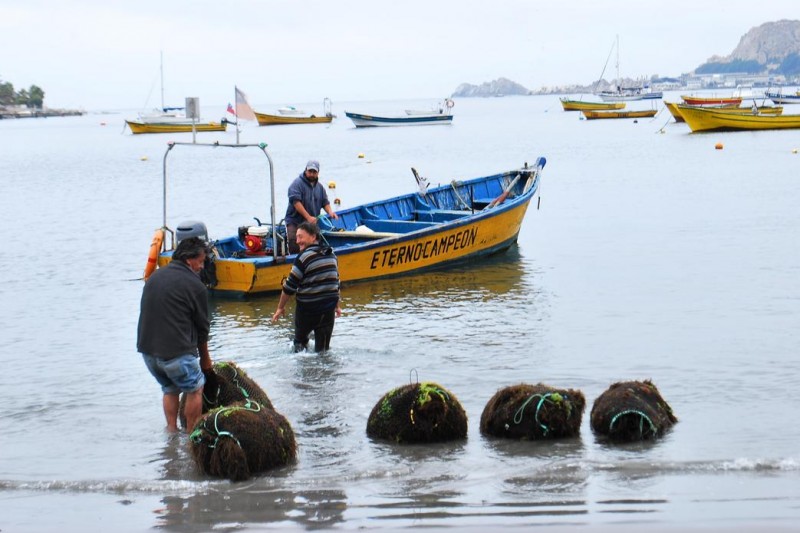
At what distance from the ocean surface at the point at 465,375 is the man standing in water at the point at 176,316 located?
841mm

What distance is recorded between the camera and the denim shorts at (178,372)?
7742 millimetres

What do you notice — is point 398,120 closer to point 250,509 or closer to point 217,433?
point 217,433

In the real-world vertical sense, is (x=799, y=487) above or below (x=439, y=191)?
below

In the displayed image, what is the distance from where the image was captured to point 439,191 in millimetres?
21266

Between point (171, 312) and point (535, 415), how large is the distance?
9.73 ft

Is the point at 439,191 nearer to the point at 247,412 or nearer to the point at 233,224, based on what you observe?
the point at 233,224

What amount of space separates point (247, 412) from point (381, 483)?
1.13 meters

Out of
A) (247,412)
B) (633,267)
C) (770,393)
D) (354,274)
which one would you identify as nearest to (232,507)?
(247,412)

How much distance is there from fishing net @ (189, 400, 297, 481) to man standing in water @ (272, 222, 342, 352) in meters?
2.61

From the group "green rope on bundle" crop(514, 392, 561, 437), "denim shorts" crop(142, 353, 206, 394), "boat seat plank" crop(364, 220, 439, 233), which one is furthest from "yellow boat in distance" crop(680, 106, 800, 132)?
"denim shorts" crop(142, 353, 206, 394)

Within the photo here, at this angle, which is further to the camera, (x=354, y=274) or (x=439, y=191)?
(x=439, y=191)

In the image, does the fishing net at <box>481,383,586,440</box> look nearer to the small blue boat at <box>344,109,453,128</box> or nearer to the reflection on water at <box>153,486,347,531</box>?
the reflection on water at <box>153,486,347,531</box>

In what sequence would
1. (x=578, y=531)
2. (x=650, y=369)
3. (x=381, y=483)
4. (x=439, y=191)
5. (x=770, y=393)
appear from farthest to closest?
(x=439, y=191)
(x=650, y=369)
(x=770, y=393)
(x=381, y=483)
(x=578, y=531)

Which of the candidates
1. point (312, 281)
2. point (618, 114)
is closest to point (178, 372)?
point (312, 281)
